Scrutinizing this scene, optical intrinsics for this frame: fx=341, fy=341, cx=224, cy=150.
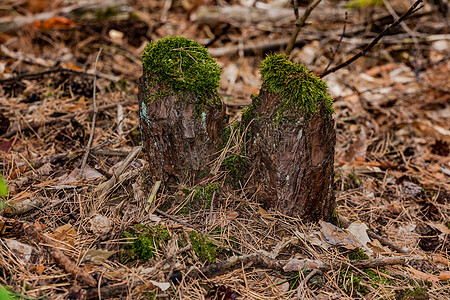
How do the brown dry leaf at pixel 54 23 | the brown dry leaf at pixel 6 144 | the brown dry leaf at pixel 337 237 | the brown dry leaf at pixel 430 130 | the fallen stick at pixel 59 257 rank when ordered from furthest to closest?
the brown dry leaf at pixel 54 23 < the brown dry leaf at pixel 430 130 < the brown dry leaf at pixel 6 144 < the brown dry leaf at pixel 337 237 < the fallen stick at pixel 59 257

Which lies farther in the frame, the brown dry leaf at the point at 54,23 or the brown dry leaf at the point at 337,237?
the brown dry leaf at the point at 54,23

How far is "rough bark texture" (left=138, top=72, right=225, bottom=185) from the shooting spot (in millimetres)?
2236

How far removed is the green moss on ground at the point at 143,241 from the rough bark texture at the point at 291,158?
2.42ft

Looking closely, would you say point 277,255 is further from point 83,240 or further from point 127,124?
point 127,124

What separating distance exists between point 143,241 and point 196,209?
0.47 meters

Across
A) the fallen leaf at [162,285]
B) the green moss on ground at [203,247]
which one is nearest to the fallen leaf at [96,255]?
the fallen leaf at [162,285]

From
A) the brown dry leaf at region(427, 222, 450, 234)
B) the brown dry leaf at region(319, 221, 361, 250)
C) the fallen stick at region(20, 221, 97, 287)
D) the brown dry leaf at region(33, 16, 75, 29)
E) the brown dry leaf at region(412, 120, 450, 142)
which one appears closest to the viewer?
the fallen stick at region(20, 221, 97, 287)

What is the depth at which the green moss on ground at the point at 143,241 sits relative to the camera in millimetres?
2004

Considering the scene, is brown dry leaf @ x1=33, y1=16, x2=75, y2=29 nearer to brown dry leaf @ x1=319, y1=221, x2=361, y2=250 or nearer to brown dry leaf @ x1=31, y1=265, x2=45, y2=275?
brown dry leaf @ x1=31, y1=265, x2=45, y2=275

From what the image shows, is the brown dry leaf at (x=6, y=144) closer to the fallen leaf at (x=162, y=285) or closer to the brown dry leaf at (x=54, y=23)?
the fallen leaf at (x=162, y=285)

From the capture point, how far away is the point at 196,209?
7.82 feet

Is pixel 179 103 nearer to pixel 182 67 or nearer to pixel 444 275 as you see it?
pixel 182 67

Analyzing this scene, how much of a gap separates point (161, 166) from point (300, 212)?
40.1 inches

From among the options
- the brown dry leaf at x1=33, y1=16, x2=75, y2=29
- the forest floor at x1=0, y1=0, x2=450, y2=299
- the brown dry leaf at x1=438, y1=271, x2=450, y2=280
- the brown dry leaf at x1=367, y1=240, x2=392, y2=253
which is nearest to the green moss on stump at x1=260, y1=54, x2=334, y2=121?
the forest floor at x1=0, y1=0, x2=450, y2=299
